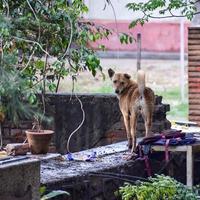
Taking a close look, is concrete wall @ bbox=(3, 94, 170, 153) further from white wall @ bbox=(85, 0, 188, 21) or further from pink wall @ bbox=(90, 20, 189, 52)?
pink wall @ bbox=(90, 20, 189, 52)

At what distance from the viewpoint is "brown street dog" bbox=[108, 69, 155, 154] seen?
8297 millimetres

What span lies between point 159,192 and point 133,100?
7.13 ft

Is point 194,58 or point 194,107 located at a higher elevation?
point 194,58

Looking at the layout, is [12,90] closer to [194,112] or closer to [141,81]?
[141,81]

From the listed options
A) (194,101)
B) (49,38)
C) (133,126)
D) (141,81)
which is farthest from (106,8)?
(49,38)

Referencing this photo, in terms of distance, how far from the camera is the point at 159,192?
640 cm

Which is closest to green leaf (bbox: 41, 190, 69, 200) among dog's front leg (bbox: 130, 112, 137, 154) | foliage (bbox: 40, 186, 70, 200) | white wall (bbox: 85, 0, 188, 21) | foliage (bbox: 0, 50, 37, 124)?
foliage (bbox: 40, 186, 70, 200)

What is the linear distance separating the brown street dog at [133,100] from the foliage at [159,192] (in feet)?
5.68

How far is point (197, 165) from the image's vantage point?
8828 mm

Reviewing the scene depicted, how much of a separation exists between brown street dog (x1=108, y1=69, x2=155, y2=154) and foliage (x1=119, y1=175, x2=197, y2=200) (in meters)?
1.73

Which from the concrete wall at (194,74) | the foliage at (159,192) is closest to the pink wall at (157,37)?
the concrete wall at (194,74)

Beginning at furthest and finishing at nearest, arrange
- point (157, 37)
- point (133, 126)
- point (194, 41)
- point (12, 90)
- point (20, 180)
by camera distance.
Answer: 1. point (157, 37)
2. point (194, 41)
3. point (133, 126)
4. point (20, 180)
5. point (12, 90)

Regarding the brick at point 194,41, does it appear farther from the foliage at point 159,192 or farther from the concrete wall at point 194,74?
the foliage at point 159,192

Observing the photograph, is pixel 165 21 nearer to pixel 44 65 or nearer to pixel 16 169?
pixel 44 65
